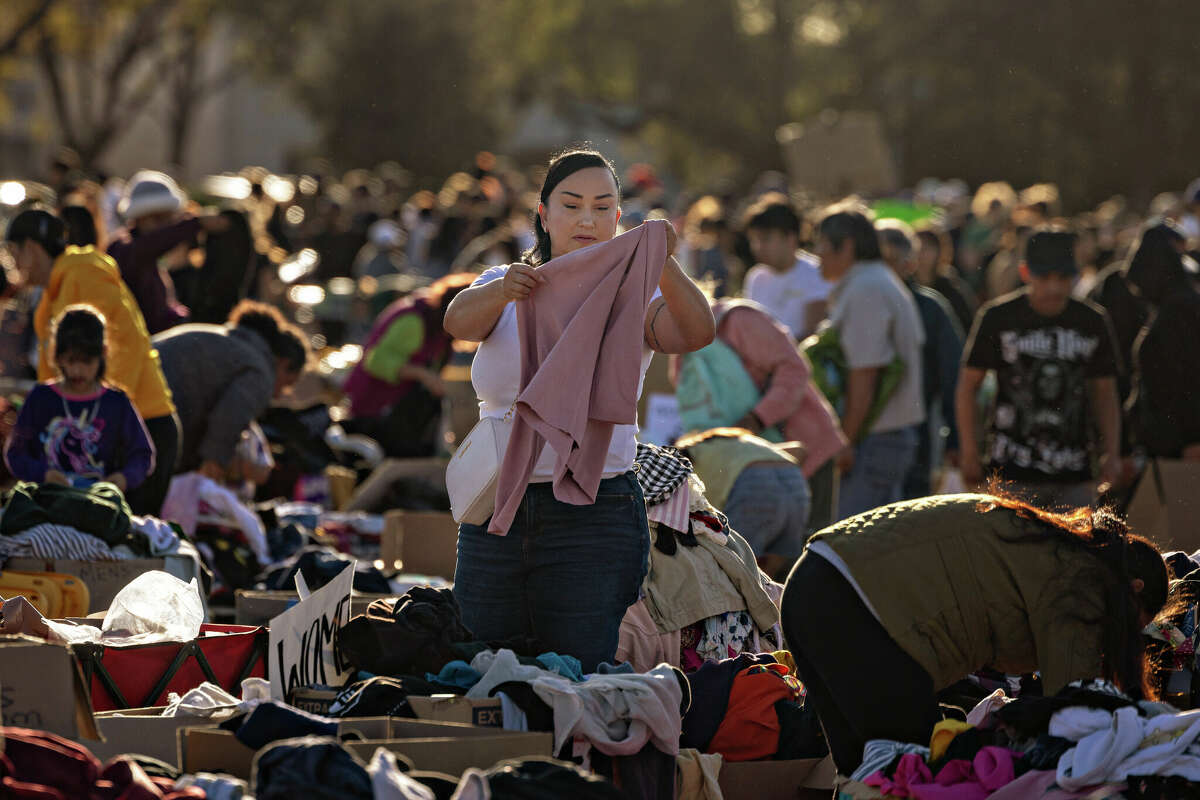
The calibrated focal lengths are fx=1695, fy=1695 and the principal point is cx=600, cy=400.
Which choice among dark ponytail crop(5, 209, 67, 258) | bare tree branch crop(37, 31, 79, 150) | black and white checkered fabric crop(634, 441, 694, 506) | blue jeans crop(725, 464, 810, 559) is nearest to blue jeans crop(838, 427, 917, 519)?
blue jeans crop(725, 464, 810, 559)

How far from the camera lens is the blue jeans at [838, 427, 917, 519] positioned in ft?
26.7

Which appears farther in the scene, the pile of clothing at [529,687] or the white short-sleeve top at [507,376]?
the white short-sleeve top at [507,376]

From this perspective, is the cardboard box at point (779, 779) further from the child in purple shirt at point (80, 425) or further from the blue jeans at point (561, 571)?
the child in purple shirt at point (80, 425)

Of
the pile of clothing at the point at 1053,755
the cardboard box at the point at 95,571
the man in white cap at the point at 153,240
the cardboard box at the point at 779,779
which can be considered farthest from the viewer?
the man in white cap at the point at 153,240

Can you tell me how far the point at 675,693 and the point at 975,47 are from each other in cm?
3613

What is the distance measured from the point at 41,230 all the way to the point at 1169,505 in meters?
5.09

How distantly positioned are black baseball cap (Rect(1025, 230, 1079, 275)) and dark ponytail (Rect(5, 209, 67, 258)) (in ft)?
14.3

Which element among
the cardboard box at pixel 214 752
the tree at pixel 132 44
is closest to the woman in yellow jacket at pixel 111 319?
the cardboard box at pixel 214 752

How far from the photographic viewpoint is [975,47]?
38.1 metres

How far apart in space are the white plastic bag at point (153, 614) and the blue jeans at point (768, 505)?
88.4 inches

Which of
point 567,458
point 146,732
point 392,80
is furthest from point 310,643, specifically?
point 392,80

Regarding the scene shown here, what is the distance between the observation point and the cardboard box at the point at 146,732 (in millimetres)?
3920

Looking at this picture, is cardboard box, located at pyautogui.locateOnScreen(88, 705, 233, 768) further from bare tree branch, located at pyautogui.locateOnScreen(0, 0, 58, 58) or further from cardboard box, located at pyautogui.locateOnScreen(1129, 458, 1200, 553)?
bare tree branch, located at pyautogui.locateOnScreen(0, 0, 58, 58)

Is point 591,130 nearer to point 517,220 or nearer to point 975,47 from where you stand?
point 975,47
